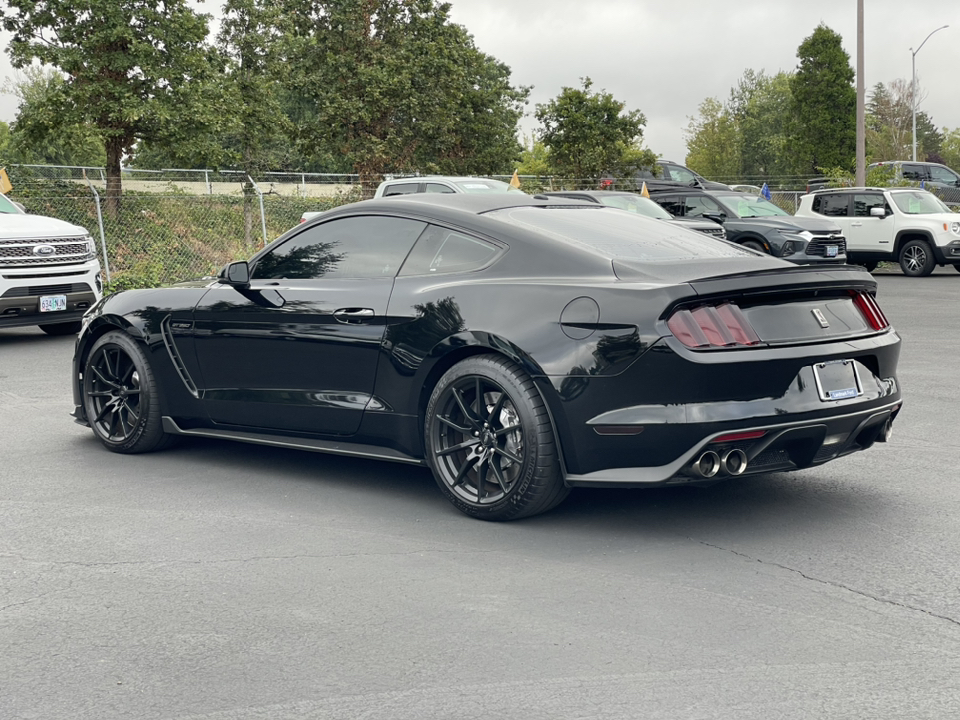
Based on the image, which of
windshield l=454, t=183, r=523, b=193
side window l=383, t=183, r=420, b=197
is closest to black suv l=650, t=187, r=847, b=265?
windshield l=454, t=183, r=523, b=193

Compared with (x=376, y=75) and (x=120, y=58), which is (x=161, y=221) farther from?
(x=376, y=75)

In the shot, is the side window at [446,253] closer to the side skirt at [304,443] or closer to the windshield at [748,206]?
the side skirt at [304,443]

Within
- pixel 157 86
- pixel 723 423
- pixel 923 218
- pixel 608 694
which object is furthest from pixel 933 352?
pixel 157 86

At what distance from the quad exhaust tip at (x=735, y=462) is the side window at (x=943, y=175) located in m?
35.4

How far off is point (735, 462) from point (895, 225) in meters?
20.2

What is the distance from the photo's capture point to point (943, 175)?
37719 millimetres

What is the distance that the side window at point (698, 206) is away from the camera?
897 inches

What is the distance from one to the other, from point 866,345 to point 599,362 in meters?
1.27

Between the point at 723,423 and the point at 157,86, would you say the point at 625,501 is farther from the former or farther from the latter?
the point at 157,86

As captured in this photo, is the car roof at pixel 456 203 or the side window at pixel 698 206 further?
the side window at pixel 698 206

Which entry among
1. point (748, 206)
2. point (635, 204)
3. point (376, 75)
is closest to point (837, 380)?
point (635, 204)

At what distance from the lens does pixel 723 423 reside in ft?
15.5

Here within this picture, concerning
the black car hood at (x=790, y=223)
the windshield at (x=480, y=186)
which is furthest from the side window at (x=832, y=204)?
the windshield at (x=480, y=186)

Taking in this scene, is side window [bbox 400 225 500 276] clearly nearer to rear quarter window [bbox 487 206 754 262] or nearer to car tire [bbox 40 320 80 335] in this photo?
rear quarter window [bbox 487 206 754 262]
